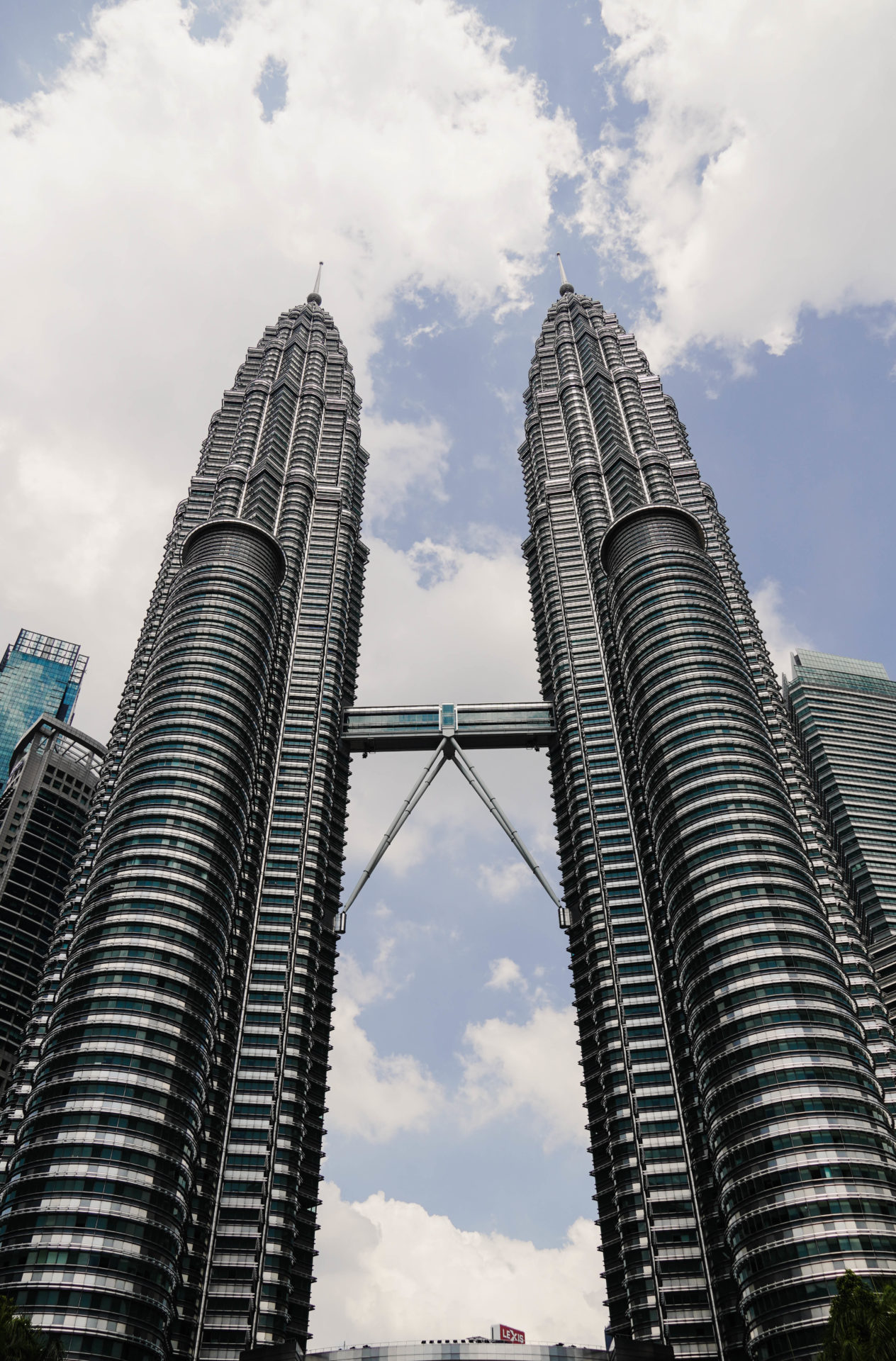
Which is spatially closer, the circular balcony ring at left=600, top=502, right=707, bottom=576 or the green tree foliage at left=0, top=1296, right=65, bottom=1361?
the green tree foliage at left=0, top=1296, right=65, bottom=1361

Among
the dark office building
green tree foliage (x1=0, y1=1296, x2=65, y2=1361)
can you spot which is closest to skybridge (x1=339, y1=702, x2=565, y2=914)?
the dark office building

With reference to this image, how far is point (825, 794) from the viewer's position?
178 metres

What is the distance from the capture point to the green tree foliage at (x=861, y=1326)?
48.5 m

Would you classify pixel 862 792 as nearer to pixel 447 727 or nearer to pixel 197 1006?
pixel 447 727

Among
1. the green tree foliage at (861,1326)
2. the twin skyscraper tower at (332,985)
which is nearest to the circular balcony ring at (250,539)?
the twin skyscraper tower at (332,985)

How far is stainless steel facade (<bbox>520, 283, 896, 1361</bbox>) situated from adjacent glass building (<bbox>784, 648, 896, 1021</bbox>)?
3163 centimetres

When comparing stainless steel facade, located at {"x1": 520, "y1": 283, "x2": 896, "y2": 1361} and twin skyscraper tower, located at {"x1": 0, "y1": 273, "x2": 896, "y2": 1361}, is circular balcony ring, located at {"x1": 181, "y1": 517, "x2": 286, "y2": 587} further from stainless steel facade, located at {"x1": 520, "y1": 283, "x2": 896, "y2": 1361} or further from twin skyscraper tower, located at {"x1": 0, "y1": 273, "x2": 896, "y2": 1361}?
stainless steel facade, located at {"x1": 520, "y1": 283, "x2": 896, "y2": 1361}

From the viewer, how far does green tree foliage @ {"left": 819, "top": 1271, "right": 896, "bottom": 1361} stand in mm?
48531

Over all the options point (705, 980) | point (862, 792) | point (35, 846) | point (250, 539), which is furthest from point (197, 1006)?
point (862, 792)

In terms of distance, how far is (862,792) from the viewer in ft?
580

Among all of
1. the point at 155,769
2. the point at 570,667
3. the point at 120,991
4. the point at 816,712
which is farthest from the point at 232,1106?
the point at 816,712

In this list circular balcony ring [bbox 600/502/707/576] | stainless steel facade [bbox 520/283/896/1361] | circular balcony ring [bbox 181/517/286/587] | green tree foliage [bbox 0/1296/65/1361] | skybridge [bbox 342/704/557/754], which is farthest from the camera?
skybridge [bbox 342/704/557/754]

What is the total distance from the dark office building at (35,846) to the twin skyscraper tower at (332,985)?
2261 centimetres

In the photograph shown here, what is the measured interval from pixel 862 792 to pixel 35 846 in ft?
454
